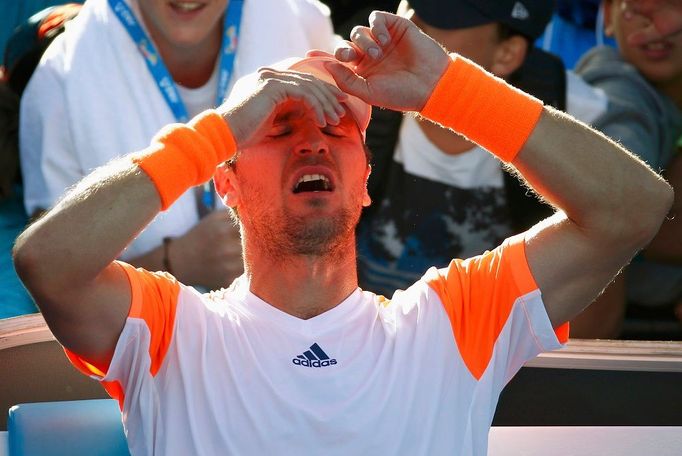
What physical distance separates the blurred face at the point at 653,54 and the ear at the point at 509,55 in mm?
374

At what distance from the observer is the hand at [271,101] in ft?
7.03

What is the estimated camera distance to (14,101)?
3164 mm

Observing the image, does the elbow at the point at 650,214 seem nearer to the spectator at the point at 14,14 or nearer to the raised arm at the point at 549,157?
the raised arm at the point at 549,157

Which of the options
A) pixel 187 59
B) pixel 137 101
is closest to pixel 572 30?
pixel 187 59

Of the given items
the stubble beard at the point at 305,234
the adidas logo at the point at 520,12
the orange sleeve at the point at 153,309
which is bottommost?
the orange sleeve at the point at 153,309

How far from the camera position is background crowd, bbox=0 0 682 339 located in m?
3.04

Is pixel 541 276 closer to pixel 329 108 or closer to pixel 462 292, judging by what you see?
pixel 462 292

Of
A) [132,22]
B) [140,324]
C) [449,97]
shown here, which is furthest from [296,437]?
[132,22]

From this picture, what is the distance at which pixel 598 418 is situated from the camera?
2582 mm

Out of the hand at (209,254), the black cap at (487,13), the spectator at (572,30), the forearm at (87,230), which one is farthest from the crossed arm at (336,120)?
the spectator at (572,30)

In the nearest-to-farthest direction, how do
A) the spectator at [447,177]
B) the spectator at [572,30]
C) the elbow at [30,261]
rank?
1. the elbow at [30,261]
2. the spectator at [447,177]
3. the spectator at [572,30]

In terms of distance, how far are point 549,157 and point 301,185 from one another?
1.55 ft

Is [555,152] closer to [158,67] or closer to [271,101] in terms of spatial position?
[271,101]

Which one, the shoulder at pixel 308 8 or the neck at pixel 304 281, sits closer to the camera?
the neck at pixel 304 281
